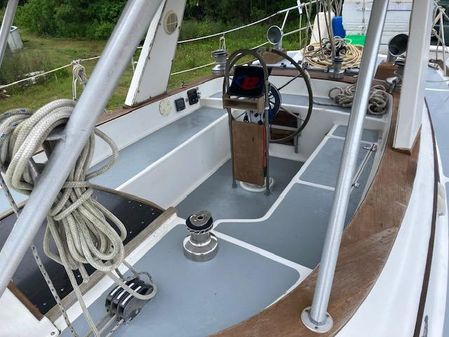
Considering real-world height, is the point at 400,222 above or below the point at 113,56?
below

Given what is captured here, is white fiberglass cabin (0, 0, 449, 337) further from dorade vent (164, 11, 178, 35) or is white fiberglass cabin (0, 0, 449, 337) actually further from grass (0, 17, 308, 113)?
grass (0, 17, 308, 113)

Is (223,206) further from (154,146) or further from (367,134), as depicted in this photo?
(367,134)

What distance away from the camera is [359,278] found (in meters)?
0.96

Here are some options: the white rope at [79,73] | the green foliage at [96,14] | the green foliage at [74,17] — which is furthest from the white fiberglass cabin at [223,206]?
the green foliage at [74,17]

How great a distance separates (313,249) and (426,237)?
56cm

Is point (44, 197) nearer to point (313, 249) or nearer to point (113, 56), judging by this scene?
point (113, 56)

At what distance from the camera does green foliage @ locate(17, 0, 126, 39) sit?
52.4 ft

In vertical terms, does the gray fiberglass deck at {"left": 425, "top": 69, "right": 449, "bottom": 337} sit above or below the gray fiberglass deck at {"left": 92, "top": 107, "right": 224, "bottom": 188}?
above

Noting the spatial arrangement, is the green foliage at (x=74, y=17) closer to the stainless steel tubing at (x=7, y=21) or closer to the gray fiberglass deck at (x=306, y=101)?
the gray fiberglass deck at (x=306, y=101)

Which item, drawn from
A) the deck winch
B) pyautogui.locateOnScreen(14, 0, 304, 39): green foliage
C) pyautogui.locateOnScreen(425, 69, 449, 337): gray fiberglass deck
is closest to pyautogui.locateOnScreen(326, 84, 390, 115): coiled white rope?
pyautogui.locateOnScreen(425, 69, 449, 337): gray fiberglass deck

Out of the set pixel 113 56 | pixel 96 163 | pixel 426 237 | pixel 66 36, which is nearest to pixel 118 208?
pixel 96 163

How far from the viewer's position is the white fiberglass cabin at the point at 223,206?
1.82ft

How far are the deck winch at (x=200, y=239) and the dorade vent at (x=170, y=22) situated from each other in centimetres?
178

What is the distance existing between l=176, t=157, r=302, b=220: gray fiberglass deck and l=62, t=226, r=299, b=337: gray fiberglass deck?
3.12ft
